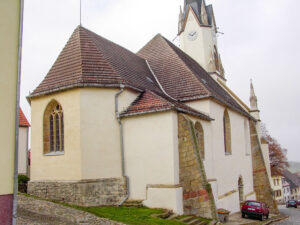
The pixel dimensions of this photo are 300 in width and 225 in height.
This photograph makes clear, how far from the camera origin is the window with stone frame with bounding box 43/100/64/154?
1609 centimetres

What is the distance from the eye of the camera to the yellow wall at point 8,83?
7.39 meters

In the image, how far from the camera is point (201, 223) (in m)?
13.8

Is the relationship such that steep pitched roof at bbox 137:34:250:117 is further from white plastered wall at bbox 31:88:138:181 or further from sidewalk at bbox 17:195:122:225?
sidewalk at bbox 17:195:122:225

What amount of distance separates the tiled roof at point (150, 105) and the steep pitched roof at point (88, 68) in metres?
0.75

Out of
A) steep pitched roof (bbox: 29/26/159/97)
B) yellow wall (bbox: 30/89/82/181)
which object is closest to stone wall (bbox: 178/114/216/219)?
steep pitched roof (bbox: 29/26/159/97)

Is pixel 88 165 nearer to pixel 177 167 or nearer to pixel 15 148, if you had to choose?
pixel 177 167

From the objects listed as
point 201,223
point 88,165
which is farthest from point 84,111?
point 201,223

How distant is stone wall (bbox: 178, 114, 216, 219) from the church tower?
16.8 meters

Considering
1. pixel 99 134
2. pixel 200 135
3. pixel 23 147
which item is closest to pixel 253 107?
pixel 200 135

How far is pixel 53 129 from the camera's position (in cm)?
1641

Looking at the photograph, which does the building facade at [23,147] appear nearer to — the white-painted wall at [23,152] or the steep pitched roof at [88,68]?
the white-painted wall at [23,152]

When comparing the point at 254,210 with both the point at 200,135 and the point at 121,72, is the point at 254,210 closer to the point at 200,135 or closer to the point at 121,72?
the point at 200,135

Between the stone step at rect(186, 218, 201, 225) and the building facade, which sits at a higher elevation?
the building facade

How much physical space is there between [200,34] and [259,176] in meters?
14.1
